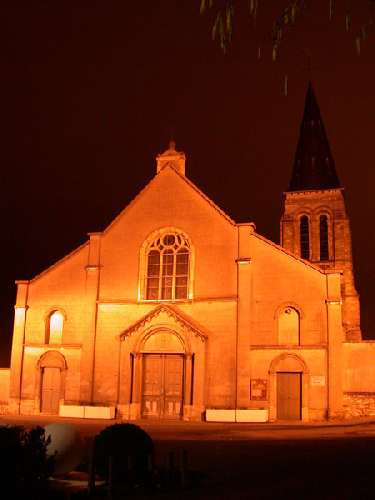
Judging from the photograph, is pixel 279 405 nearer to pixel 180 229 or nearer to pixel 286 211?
pixel 180 229

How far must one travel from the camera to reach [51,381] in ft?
106

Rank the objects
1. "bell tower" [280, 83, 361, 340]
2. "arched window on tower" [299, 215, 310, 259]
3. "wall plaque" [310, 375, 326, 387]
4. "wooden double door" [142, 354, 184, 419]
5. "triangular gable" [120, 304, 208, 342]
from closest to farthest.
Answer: "wall plaque" [310, 375, 326, 387]
"triangular gable" [120, 304, 208, 342]
"wooden double door" [142, 354, 184, 419]
"bell tower" [280, 83, 361, 340]
"arched window on tower" [299, 215, 310, 259]

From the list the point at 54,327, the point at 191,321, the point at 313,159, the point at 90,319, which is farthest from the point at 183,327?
the point at 313,159

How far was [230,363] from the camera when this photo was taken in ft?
97.1

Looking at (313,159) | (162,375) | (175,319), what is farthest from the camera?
(313,159)

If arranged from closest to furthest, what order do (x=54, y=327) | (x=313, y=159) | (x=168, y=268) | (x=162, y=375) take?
(x=162, y=375) < (x=168, y=268) < (x=54, y=327) < (x=313, y=159)

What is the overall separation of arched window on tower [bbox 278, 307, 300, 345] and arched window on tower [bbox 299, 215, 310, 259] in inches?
893

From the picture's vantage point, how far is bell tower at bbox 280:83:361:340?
50844mm

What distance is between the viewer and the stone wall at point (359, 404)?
2820 cm

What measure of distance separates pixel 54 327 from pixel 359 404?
16.0 m

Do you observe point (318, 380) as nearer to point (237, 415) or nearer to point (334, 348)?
point (334, 348)

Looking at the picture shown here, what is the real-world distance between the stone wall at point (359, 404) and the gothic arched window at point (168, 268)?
9.27m

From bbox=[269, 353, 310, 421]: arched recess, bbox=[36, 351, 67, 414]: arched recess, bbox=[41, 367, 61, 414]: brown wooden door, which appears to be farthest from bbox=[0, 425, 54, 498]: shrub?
bbox=[41, 367, 61, 414]: brown wooden door

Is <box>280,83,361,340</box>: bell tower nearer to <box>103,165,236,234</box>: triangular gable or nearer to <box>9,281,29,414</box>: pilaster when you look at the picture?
<box>103,165,236,234</box>: triangular gable
